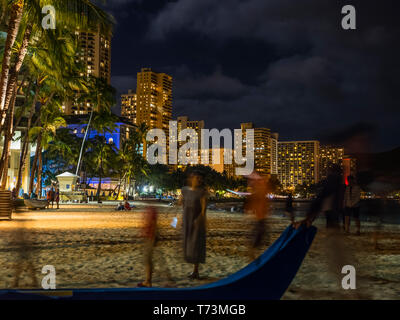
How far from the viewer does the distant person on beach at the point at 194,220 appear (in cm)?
586

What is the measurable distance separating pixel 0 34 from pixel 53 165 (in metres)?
54.1

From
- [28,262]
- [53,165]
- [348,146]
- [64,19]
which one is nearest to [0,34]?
[64,19]

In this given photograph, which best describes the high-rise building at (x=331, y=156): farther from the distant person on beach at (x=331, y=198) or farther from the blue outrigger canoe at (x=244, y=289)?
the blue outrigger canoe at (x=244, y=289)

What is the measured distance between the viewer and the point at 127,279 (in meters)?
6.48

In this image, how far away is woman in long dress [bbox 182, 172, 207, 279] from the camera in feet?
19.2

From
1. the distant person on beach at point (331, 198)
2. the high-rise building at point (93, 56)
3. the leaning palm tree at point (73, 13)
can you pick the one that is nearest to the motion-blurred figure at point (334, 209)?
the distant person on beach at point (331, 198)

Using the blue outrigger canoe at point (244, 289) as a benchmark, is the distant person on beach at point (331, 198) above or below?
above

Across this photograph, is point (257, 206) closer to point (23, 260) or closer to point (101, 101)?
point (23, 260)

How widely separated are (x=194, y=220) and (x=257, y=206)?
1.35 m

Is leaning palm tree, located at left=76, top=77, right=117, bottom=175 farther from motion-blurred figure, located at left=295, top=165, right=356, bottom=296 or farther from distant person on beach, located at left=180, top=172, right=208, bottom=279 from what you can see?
motion-blurred figure, located at left=295, top=165, right=356, bottom=296

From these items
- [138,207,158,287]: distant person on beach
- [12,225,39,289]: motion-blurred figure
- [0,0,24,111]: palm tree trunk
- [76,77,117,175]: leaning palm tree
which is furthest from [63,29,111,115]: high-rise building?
[138,207,158,287]: distant person on beach

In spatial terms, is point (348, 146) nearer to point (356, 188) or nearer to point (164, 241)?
point (356, 188)

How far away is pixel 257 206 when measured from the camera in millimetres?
6738

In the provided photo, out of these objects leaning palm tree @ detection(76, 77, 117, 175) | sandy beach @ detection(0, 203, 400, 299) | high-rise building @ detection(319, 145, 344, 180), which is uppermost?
leaning palm tree @ detection(76, 77, 117, 175)
